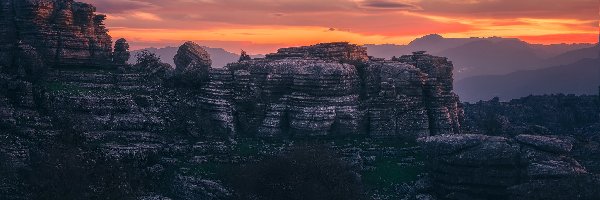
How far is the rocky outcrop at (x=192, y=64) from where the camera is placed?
6875 cm

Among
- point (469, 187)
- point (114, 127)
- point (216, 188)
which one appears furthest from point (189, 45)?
point (469, 187)

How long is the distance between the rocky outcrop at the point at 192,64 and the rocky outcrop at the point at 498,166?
100ft

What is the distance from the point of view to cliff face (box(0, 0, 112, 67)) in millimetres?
66750

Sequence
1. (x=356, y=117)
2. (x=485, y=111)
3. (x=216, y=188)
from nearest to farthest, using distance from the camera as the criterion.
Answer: (x=216, y=188) < (x=356, y=117) < (x=485, y=111)

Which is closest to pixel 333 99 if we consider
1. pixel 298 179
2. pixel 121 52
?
pixel 298 179

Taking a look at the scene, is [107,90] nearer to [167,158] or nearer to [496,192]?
[167,158]

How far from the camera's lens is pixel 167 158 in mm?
57344

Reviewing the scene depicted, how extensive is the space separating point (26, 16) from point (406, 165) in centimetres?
5109

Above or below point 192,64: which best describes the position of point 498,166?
below

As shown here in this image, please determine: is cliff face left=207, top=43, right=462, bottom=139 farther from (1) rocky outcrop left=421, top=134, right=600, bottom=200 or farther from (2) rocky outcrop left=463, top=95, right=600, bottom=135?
(2) rocky outcrop left=463, top=95, right=600, bottom=135

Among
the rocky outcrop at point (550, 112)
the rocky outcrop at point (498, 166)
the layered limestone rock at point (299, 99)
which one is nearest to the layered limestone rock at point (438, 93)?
the layered limestone rock at point (299, 99)

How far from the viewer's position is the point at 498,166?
54688 mm

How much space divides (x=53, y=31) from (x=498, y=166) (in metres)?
Result: 56.1

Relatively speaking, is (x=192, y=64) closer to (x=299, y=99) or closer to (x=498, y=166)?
(x=299, y=99)
